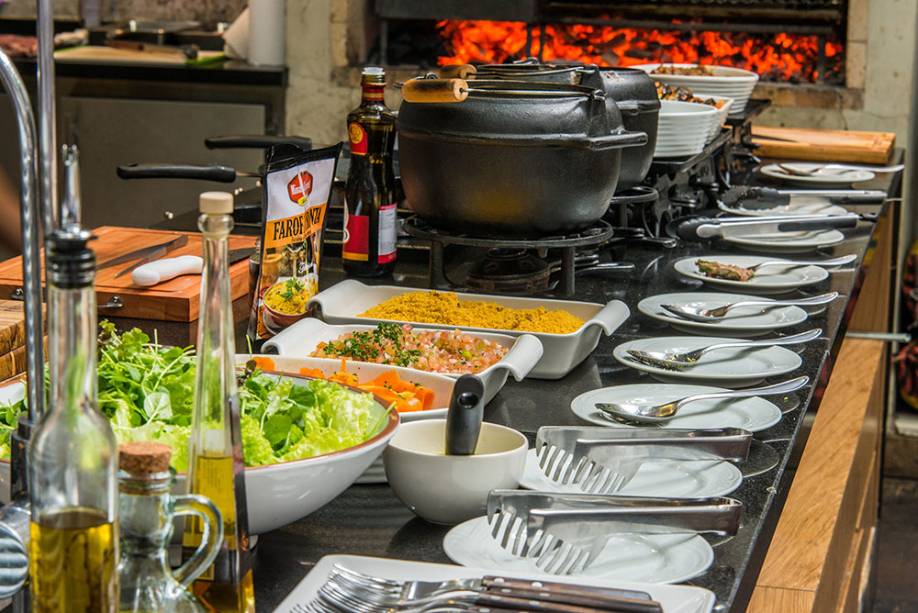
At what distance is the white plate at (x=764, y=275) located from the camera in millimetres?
2178

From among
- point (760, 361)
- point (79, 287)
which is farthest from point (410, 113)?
point (79, 287)

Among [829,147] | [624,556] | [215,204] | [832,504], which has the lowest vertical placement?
[832,504]

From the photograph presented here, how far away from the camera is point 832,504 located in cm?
224

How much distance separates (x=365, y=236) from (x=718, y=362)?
659mm

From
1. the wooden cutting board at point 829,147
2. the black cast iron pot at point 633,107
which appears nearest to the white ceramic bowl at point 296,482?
the black cast iron pot at point 633,107

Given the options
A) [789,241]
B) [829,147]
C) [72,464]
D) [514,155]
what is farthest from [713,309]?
[829,147]

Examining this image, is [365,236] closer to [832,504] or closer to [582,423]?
[582,423]

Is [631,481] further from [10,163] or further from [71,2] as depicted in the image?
[71,2]

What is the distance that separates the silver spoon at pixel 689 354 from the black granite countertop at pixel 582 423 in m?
0.02

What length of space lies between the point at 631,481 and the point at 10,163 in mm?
4369

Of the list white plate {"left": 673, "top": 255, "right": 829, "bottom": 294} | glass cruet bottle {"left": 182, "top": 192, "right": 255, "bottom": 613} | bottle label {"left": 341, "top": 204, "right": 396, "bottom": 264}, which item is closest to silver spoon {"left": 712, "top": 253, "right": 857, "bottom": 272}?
white plate {"left": 673, "top": 255, "right": 829, "bottom": 294}

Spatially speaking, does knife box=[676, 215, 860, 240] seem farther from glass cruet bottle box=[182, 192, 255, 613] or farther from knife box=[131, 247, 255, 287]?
glass cruet bottle box=[182, 192, 255, 613]

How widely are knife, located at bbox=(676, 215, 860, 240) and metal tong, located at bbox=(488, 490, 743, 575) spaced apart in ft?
4.36

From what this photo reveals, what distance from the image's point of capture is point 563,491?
123 cm
